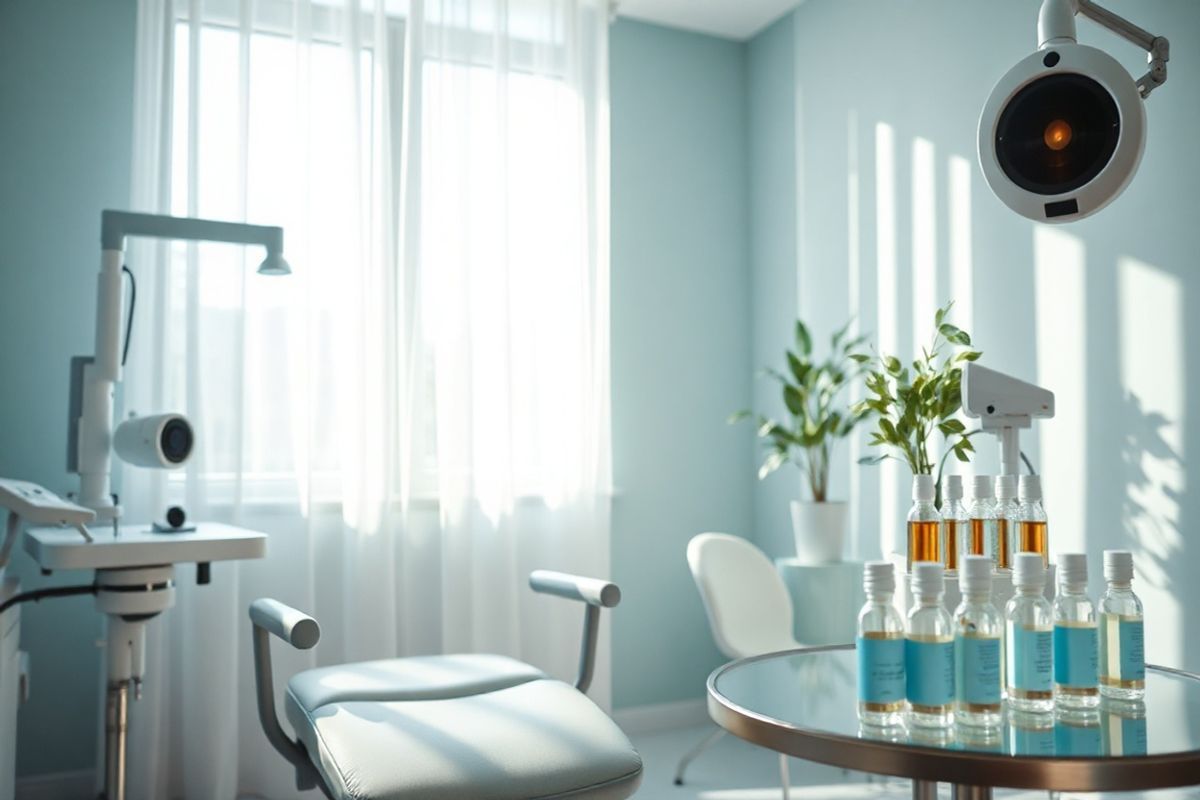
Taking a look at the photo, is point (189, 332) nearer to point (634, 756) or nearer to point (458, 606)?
point (458, 606)

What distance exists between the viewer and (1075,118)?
1496 millimetres

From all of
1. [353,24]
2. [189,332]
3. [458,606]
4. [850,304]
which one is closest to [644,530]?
[458,606]

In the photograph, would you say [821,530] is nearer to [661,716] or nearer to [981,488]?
[661,716]

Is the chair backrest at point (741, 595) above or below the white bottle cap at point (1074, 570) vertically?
below

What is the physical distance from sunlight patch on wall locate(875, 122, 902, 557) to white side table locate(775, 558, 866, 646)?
176mm

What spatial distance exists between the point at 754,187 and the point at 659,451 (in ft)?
3.64

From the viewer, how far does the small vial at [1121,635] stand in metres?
1.23

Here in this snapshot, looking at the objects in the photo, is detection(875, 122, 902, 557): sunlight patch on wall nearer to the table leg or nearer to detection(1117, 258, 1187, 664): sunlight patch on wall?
detection(1117, 258, 1187, 664): sunlight patch on wall

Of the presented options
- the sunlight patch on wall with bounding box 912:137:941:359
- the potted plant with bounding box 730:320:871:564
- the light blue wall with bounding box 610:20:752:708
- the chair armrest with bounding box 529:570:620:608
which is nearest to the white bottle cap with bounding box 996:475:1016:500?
the chair armrest with bounding box 529:570:620:608

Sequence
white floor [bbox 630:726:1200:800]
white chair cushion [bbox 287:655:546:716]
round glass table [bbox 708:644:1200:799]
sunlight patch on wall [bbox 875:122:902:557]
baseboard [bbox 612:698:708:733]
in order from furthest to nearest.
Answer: baseboard [bbox 612:698:708:733] → sunlight patch on wall [bbox 875:122:902:557] → white floor [bbox 630:726:1200:800] → white chair cushion [bbox 287:655:546:716] → round glass table [bbox 708:644:1200:799]

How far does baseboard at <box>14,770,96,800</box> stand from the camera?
2629mm

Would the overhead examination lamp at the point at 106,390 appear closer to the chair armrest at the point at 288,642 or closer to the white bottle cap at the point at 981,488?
the chair armrest at the point at 288,642

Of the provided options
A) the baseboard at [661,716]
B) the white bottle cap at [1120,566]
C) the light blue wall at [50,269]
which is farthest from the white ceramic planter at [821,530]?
the light blue wall at [50,269]

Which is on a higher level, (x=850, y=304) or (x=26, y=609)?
(x=850, y=304)
